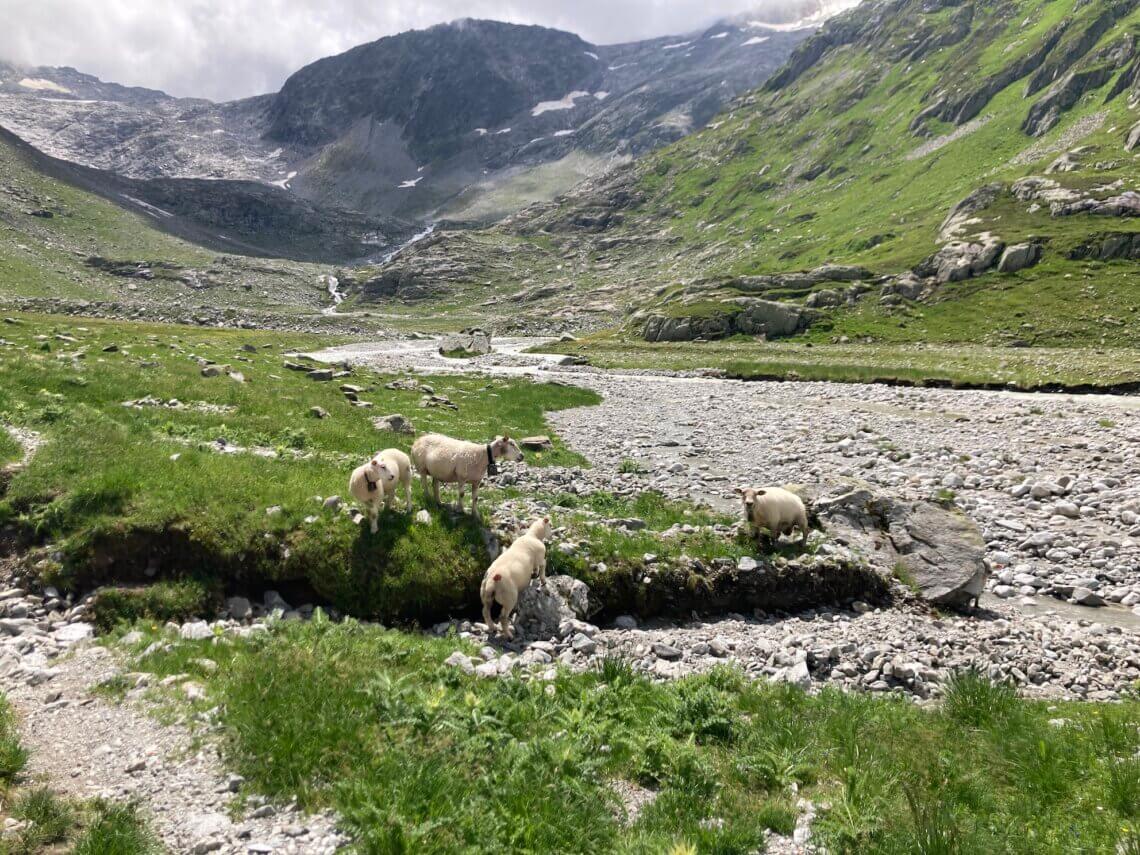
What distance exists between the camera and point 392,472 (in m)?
13.0

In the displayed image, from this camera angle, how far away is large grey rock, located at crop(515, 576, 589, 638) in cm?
1178

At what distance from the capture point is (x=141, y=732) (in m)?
7.20

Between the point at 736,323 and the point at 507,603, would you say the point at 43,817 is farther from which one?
the point at 736,323

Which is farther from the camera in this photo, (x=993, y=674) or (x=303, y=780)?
(x=993, y=674)

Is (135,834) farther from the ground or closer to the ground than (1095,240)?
closer to the ground

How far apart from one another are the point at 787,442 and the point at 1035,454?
10.6 m

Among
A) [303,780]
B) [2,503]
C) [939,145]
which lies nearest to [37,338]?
[2,503]

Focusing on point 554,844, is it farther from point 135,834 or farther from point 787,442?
point 787,442

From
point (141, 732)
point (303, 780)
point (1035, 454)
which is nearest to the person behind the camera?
point (303, 780)

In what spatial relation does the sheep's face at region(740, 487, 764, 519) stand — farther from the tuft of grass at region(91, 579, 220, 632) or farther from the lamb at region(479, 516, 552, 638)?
the tuft of grass at region(91, 579, 220, 632)

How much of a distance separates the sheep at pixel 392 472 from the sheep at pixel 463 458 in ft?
2.50

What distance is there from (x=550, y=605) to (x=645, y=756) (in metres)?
5.00

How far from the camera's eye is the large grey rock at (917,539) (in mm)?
13852

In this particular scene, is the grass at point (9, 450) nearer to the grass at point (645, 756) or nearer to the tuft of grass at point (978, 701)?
the grass at point (645, 756)
